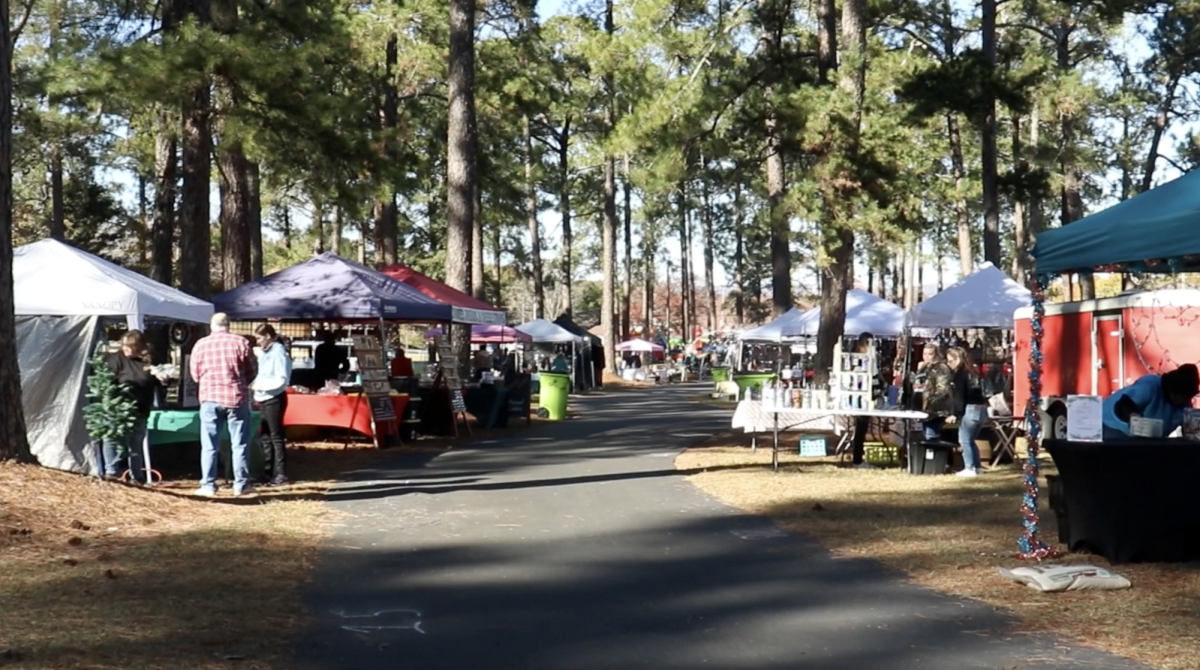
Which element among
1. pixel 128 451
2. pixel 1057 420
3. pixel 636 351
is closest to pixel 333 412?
pixel 128 451

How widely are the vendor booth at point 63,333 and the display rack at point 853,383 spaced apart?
7624mm

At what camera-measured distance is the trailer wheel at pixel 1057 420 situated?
20375 mm

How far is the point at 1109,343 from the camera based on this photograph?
819 inches

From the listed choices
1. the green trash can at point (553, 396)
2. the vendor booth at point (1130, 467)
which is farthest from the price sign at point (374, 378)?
the vendor booth at point (1130, 467)

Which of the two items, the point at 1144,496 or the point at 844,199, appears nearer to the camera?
the point at 1144,496

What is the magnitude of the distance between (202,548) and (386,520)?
7.32ft

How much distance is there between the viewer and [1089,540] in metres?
10.1

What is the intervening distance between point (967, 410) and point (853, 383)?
53.8 inches

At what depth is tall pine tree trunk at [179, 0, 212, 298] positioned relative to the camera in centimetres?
1863

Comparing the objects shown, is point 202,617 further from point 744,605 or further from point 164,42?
point 164,42

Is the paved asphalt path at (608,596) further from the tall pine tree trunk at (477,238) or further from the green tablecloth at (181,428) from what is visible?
the tall pine tree trunk at (477,238)

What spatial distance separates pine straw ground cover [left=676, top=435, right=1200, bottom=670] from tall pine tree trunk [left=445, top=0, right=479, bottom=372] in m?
9.56

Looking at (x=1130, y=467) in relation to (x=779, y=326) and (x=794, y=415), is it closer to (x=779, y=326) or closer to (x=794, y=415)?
(x=794, y=415)

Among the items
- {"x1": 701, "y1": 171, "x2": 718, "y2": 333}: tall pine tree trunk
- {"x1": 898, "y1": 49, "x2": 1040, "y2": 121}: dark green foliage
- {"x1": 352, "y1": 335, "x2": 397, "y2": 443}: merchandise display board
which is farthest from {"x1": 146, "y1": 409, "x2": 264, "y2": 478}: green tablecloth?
{"x1": 701, "y1": 171, "x2": 718, "y2": 333}: tall pine tree trunk
